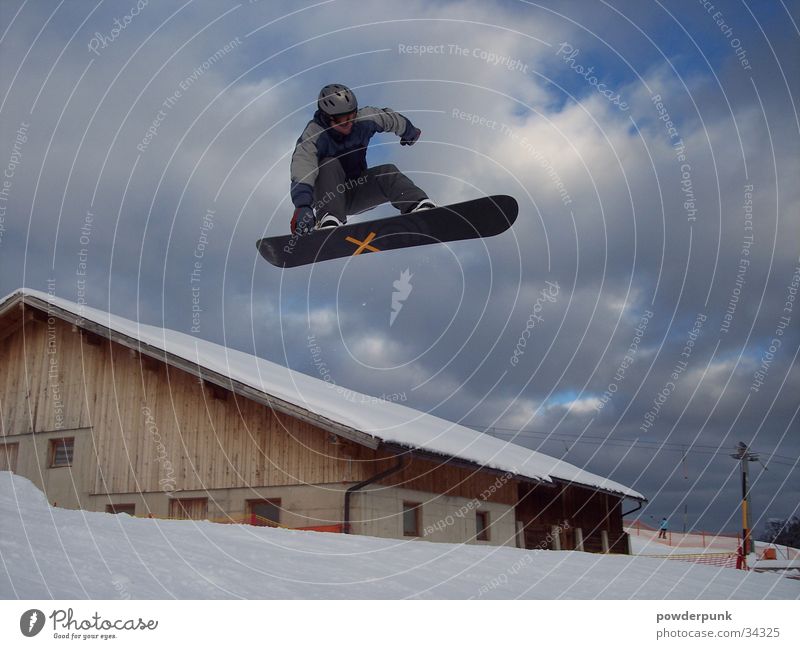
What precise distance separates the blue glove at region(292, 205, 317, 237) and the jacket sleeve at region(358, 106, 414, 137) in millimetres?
1090

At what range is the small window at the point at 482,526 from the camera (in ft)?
61.5

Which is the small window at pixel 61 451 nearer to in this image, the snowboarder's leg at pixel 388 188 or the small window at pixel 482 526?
the small window at pixel 482 526

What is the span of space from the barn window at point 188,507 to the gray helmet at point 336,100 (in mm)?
11105

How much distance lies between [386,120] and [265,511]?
10.1 metres

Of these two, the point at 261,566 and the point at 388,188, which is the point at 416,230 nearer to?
the point at 388,188

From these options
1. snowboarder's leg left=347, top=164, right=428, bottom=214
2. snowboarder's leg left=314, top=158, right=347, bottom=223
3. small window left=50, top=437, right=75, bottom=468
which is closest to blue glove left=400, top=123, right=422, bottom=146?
snowboarder's leg left=347, top=164, right=428, bottom=214

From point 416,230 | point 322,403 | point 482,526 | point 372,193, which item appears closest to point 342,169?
point 372,193

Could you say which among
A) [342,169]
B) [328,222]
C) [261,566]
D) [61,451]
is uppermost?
[342,169]

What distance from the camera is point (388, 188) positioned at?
8680mm

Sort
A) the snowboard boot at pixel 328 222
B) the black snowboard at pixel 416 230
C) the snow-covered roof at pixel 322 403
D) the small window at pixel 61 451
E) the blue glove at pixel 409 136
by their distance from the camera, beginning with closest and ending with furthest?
the blue glove at pixel 409 136
the snowboard boot at pixel 328 222
the black snowboard at pixel 416 230
the snow-covered roof at pixel 322 403
the small window at pixel 61 451

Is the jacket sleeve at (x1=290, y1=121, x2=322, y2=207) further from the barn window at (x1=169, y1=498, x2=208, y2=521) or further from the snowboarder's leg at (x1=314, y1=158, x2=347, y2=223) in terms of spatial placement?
the barn window at (x1=169, y1=498, x2=208, y2=521)

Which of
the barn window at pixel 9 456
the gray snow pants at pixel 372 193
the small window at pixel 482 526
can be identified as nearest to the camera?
the gray snow pants at pixel 372 193

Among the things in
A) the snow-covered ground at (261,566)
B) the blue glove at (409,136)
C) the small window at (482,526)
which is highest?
the blue glove at (409,136)

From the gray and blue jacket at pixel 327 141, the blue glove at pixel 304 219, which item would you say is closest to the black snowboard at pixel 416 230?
the blue glove at pixel 304 219
